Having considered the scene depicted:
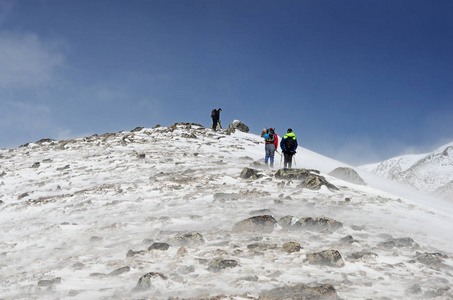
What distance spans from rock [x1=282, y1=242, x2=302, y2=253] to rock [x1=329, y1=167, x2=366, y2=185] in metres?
9.20

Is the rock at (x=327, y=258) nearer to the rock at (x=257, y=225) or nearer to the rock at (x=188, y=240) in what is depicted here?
the rock at (x=257, y=225)

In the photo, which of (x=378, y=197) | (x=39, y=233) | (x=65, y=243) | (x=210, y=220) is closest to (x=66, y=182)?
(x=39, y=233)

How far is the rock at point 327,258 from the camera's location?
580cm

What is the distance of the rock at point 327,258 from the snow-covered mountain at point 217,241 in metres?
0.02

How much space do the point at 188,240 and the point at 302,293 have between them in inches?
116

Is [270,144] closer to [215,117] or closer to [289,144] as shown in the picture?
[289,144]

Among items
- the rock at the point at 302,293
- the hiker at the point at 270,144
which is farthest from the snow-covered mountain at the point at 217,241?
the hiker at the point at 270,144

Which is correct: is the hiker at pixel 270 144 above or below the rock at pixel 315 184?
above

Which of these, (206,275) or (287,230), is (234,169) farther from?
(206,275)

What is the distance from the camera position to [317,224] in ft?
25.9

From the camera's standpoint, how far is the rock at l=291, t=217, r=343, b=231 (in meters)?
7.80

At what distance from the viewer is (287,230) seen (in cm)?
779

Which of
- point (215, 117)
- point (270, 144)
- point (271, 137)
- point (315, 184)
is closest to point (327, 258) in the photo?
point (315, 184)

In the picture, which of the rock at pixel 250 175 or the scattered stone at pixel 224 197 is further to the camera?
the rock at pixel 250 175
